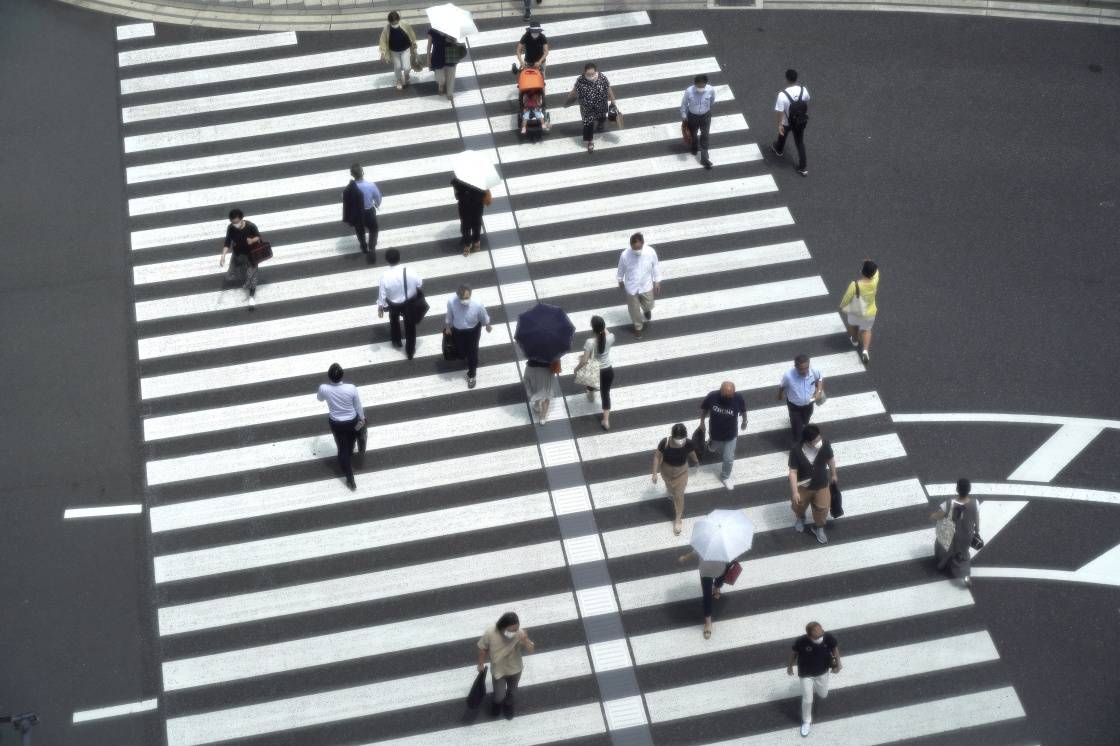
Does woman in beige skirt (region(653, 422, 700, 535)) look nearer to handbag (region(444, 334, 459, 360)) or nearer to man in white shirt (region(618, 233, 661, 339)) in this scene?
man in white shirt (region(618, 233, 661, 339))

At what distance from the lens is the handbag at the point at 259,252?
757 inches

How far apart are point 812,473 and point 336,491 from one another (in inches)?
241

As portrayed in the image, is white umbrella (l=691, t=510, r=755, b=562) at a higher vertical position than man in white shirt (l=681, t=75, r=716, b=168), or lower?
lower

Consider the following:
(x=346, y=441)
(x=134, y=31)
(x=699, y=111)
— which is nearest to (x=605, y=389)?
(x=346, y=441)

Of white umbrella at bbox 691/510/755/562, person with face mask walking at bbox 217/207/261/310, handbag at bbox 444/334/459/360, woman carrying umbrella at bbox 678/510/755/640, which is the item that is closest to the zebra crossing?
person with face mask walking at bbox 217/207/261/310

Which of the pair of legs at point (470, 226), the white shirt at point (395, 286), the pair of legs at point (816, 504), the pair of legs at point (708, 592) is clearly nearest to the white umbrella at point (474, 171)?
the pair of legs at point (470, 226)

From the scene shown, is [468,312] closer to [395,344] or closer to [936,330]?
[395,344]

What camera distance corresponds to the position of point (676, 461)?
16344 mm

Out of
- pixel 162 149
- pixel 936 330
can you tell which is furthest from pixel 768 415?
pixel 162 149

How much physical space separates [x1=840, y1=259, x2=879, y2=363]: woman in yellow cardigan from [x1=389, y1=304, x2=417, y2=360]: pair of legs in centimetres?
594

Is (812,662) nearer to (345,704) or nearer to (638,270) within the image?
(345,704)

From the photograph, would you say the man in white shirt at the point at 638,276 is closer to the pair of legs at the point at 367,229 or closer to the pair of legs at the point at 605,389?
the pair of legs at the point at 605,389

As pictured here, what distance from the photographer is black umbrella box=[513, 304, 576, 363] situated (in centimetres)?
1736

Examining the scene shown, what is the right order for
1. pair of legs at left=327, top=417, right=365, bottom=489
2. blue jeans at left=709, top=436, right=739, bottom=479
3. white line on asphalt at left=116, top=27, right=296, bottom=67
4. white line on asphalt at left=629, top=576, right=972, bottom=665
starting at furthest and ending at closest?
white line on asphalt at left=116, top=27, right=296, bottom=67, blue jeans at left=709, top=436, right=739, bottom=479, pair of legs at left=327, top=417, right=365, bottom=489, white line on asphalt at left=629, top=576, right=972, bottom=665
